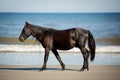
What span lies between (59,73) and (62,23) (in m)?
6.36

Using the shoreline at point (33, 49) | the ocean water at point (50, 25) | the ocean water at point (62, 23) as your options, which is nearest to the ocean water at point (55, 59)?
the ocean water at point (50, 25)

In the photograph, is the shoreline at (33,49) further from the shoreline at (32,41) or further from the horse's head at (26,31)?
the horse's head at (26,31)

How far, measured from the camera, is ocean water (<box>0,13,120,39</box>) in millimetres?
10797

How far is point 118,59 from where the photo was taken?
806cm

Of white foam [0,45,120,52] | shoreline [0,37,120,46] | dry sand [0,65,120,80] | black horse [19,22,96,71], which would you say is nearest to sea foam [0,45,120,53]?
white foam [0,45,120,52]

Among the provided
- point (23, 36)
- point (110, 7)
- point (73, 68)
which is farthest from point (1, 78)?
point (110, 7)

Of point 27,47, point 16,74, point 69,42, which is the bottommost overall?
point 27,47

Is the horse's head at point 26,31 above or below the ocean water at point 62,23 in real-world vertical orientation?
above

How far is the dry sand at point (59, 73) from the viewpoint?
5.54m

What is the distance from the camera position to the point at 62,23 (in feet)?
40.2

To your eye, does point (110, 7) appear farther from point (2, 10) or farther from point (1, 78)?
point (1, 78)

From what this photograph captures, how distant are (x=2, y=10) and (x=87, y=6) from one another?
1999 millimetres

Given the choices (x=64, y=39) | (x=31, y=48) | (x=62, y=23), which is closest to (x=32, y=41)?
(x=31, y=48)

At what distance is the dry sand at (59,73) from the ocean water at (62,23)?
3.92 metres
